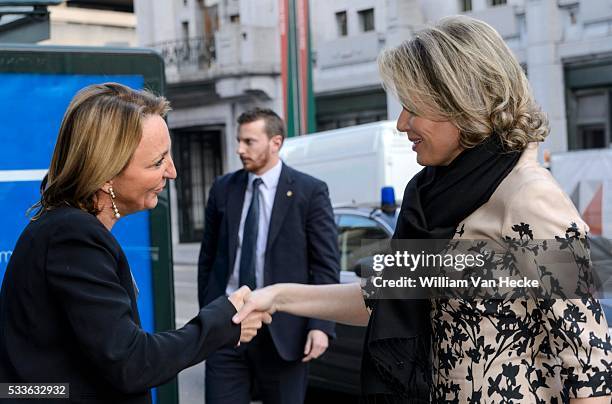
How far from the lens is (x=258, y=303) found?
286cm

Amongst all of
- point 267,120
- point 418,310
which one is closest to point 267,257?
point 267,120

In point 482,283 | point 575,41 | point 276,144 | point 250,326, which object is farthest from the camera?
point 575,41

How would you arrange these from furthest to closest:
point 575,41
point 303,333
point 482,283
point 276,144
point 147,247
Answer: point 575,41 → point 276,144 → point 303,333 → point 147,247 → point 482,283

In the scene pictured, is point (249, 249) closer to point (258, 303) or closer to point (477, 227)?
point (258, 303)

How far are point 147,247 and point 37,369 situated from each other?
1.65 meters

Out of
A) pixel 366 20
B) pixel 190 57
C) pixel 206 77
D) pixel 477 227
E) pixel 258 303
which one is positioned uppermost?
pixel 366 20

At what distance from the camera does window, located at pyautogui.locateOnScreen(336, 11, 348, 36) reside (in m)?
24.2

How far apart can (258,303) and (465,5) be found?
1929 centimetres

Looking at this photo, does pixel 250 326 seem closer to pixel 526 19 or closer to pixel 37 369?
pixel 37 369

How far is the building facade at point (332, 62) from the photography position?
18922 millimetres

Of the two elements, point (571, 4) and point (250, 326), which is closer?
point (250, 326)

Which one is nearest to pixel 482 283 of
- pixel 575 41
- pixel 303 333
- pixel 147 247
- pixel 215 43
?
pixel 147 247

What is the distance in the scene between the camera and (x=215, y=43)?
26.6 meters

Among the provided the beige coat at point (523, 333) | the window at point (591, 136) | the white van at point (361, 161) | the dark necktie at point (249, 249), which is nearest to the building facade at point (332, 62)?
the window at point (591, 136)
